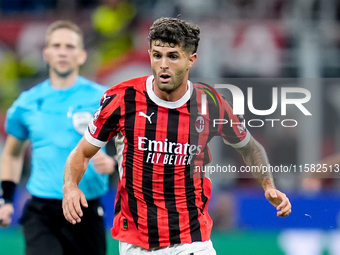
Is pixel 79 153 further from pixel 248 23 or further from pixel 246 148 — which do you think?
pixel 248 23

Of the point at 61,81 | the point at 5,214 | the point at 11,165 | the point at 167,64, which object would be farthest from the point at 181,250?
the point at 61,81

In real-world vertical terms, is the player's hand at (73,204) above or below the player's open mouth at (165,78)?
below

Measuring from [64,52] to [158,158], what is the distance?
67.8 inches

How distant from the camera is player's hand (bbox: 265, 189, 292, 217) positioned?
3.33 metres

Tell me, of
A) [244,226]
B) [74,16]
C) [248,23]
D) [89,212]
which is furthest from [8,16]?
[89,212]

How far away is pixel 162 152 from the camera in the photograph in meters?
3.50

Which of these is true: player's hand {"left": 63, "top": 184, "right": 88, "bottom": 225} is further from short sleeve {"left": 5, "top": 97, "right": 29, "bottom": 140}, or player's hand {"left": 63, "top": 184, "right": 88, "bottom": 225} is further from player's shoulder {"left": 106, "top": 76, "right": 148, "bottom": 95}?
short sleeve {"left": 5, "top": 97, "right": 29, "bottom": 140}

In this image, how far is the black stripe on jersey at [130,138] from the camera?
138 inches

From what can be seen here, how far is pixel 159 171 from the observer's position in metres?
3.50

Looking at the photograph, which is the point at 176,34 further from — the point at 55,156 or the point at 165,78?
the point at 55,156

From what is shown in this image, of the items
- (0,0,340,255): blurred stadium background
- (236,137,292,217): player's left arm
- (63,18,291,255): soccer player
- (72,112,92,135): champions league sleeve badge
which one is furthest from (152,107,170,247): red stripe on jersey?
(0,0,340,255): blurred stadium background

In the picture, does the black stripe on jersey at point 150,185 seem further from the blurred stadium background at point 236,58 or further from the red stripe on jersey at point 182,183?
the blurred stadium background at point 236,58

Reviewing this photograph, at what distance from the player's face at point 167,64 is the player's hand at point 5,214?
185cm

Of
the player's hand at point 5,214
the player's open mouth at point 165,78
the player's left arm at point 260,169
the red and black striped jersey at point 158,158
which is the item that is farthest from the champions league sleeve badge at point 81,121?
the player's left arm at point 260,169
